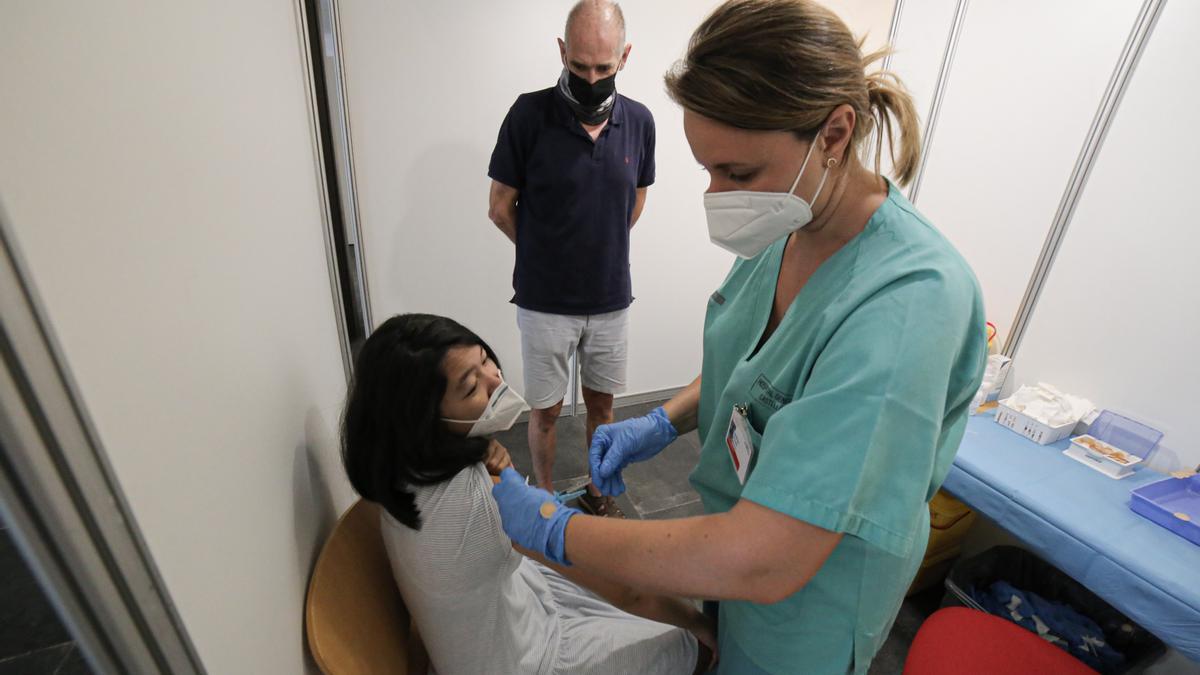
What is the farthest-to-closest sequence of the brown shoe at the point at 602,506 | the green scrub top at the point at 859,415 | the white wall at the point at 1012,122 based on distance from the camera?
the brown shoe at the point at 602,506, the white wall at the point at 1012,122, the green scrub top at the point at 859,415

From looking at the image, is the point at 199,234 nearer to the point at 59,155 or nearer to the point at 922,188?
the point at 59,155

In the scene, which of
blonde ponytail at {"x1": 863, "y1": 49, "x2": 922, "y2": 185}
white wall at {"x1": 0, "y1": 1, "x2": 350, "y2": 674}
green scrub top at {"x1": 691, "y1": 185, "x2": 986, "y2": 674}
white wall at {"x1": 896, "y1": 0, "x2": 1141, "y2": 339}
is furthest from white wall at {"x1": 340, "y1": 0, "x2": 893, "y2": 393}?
green scrub top at {"x1": 691, "y1": 185, "x2": 986, "y2": 674}

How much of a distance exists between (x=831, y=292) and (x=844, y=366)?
0.15m

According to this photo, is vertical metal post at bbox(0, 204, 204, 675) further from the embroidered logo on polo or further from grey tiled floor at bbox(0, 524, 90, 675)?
the embroidered logo on polo

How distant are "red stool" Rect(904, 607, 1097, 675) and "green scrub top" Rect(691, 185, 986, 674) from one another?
52cm

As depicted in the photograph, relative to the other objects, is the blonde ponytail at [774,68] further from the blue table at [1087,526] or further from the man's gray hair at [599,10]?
the blue table at [1087,526]

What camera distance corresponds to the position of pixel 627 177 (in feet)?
6.12

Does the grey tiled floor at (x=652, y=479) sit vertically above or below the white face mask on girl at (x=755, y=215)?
below

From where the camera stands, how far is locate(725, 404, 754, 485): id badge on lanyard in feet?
2.49

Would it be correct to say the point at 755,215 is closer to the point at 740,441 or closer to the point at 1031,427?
the point at 740,441

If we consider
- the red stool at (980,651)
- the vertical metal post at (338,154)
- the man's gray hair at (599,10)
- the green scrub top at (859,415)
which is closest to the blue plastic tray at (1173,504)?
the red stool at (980,651)

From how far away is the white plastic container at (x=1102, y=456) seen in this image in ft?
5.06

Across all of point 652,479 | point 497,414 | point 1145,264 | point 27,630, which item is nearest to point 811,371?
point 497,414

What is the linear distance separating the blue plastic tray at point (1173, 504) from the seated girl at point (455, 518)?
1248mm
